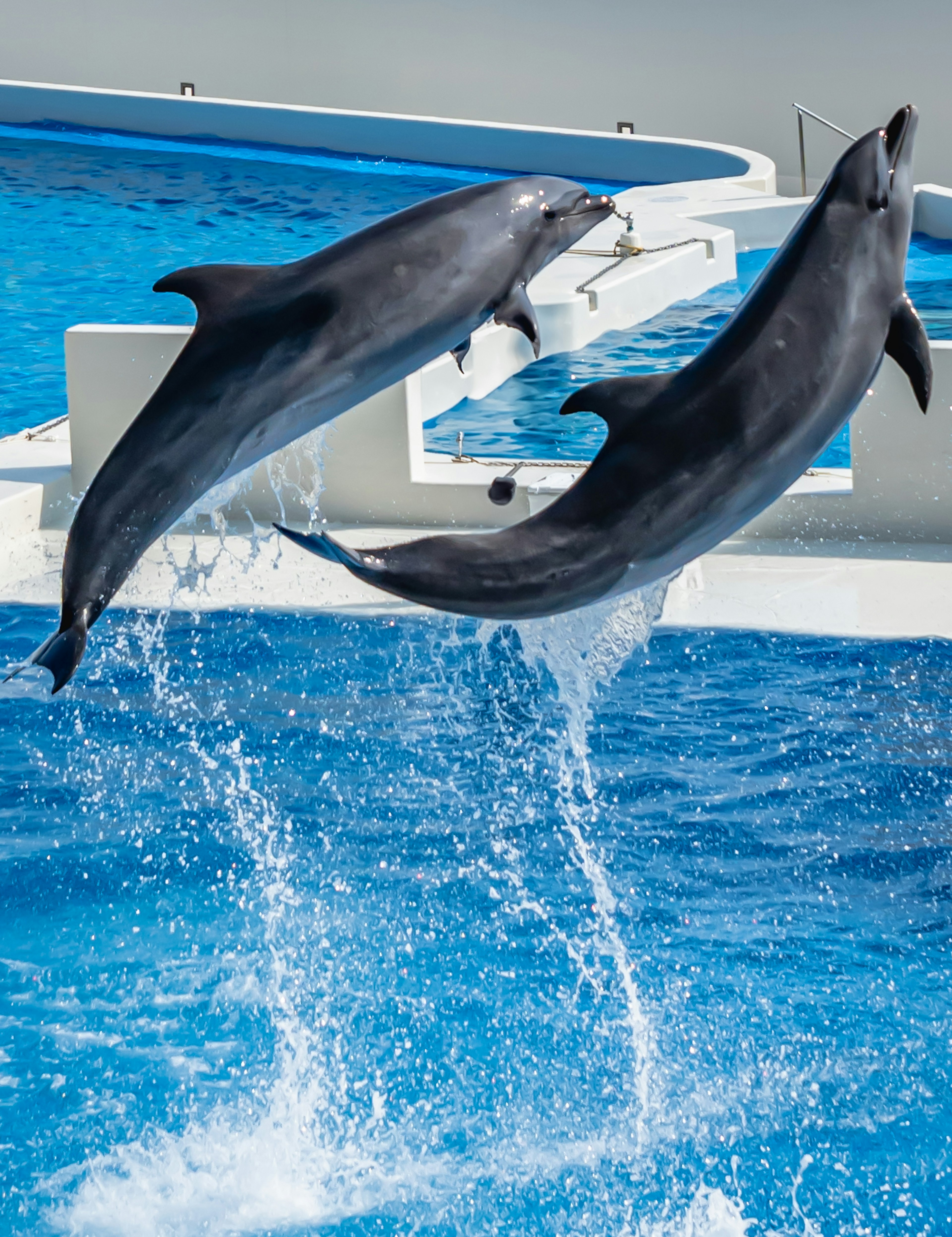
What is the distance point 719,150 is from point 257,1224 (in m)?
15.4

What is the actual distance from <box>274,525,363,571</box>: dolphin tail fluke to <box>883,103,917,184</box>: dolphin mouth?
1265 millimetres

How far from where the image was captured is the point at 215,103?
1964 centimetres

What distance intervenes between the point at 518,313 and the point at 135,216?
14679 millimetres

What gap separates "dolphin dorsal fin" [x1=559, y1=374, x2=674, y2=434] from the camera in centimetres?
269

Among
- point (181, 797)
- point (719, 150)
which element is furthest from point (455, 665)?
point (719, 150)

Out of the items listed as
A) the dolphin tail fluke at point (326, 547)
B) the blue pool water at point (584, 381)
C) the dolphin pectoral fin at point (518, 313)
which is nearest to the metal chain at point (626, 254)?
the blue pool water at point (584, 381)

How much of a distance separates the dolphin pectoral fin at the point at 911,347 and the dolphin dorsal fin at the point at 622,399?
0.45 m

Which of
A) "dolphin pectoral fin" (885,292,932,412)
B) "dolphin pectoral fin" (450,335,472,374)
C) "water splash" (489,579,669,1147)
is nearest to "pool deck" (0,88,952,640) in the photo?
"water splash" (489,579,669,1147)

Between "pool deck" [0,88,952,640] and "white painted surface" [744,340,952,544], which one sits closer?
"pool deck" [0,88,952,640]

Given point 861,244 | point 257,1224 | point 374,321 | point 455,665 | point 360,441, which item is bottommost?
point 257,1224

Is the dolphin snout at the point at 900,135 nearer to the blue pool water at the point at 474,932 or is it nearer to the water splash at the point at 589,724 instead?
the water splash at the point at 589,724

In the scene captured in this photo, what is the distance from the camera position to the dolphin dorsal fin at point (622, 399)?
269 centimetres

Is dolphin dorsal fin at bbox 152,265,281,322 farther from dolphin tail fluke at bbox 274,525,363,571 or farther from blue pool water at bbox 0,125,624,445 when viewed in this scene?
blue pool water at bbox 0,125,624,445

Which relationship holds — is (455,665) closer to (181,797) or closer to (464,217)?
(181,797)
